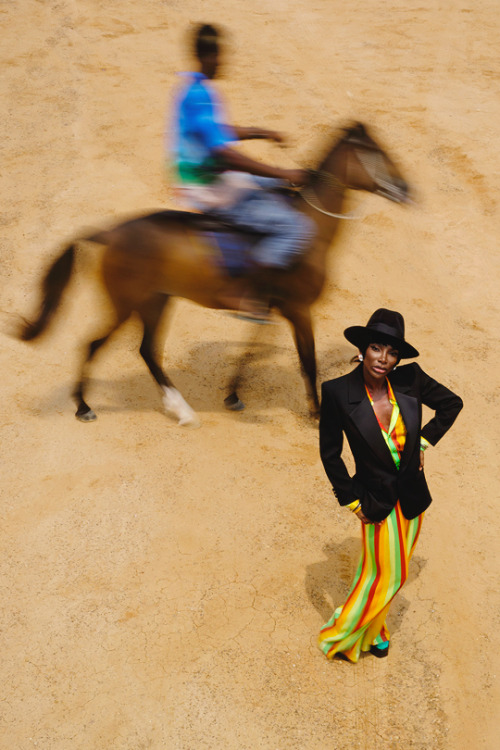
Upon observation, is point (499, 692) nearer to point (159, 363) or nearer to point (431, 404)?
point (431, 404)

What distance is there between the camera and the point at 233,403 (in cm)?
617

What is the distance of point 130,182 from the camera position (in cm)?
924

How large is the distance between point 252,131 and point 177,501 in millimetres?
2902

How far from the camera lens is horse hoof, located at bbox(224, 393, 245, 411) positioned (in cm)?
617

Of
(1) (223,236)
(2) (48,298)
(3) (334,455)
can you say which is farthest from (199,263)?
(3) (334,455)

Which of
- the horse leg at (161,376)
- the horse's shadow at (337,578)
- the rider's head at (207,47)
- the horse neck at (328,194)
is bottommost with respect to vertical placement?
the horse's shadow at (337,578)

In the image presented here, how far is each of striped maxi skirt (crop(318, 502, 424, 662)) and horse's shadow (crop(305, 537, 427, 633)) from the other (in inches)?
18.3

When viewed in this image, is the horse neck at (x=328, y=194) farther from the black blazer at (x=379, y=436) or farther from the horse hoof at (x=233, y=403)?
the black blazer at (x=379, y=436)

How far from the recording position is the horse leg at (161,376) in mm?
5730

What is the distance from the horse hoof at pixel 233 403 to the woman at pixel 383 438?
2580 mm

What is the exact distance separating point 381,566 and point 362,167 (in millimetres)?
3302

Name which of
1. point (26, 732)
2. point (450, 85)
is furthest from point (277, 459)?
point (450, 85)

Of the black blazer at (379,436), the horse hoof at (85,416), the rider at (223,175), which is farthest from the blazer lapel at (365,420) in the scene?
the horse hoof at (85,416)

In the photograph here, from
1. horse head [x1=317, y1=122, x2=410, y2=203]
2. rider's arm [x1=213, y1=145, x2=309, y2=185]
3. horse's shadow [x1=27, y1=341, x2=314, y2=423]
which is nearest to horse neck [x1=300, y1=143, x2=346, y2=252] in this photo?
horse head [x1=317, y1=122, x2=410, y2=203]
